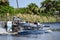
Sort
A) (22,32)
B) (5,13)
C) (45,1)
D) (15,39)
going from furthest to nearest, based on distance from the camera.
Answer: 1. (45,1)
2. (5,13)
3. (22,32)
4. (15,39)

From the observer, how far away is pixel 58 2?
295 ft

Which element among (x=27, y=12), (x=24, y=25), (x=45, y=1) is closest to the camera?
(x=24, y=25)

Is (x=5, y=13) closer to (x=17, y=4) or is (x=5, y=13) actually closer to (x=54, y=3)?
(x=17, y=4)

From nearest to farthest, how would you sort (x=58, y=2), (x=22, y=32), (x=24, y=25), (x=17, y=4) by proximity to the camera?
1. (x=22, y=32)
2. (x=24, y=25)
3. (x=17, y=4)
4. (x=58, y=2)

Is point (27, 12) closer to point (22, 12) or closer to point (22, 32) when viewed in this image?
point (22, 12)

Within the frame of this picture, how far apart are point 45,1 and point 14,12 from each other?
69.9 feet

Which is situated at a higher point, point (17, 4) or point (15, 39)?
point (17, 4)

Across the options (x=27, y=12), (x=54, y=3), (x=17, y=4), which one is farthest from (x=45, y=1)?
(x=17, y=4)

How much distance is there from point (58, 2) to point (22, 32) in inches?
2137

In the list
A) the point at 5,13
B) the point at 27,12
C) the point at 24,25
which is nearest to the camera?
the point at 24,25

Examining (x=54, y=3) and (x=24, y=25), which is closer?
(x=24, y=25)

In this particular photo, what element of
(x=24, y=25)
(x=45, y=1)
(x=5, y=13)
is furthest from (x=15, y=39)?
(x=45, y=1)

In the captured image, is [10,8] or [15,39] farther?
[10,8]

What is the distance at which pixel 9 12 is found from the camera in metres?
62.4
